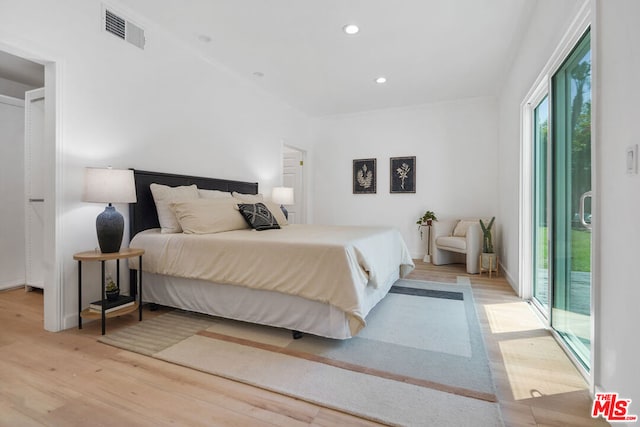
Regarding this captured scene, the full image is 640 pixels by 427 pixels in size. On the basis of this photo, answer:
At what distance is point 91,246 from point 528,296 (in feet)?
13.4

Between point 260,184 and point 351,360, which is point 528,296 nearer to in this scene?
point 351,360

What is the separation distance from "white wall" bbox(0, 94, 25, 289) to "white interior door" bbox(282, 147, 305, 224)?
3.85 metres

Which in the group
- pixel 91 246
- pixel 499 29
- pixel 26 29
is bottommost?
pixel 91 246

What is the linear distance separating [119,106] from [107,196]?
0.98 meters

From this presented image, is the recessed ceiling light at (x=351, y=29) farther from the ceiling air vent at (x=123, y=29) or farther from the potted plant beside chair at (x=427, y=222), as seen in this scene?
the potted plant beside chair at (x=427, y=222)

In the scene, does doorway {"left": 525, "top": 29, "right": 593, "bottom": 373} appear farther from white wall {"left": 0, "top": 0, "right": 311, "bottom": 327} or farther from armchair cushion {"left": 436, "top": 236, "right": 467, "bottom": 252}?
white wall {"left": 0, "top": 0, "right": 311, "bottom": 327}

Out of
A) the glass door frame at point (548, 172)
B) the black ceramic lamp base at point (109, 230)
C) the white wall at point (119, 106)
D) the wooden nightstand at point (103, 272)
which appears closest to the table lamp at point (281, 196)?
the white wall at point (119, 106)

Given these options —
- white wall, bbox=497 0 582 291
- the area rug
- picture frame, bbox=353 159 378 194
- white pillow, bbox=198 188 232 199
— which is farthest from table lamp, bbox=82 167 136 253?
picture frame, bbox=353 159 378 194

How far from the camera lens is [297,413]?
1454 millimetres

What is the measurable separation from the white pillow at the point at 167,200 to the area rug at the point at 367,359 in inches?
31.0

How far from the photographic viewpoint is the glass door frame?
4.98ft

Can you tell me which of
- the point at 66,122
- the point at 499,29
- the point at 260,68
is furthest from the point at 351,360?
the point at 260,68
